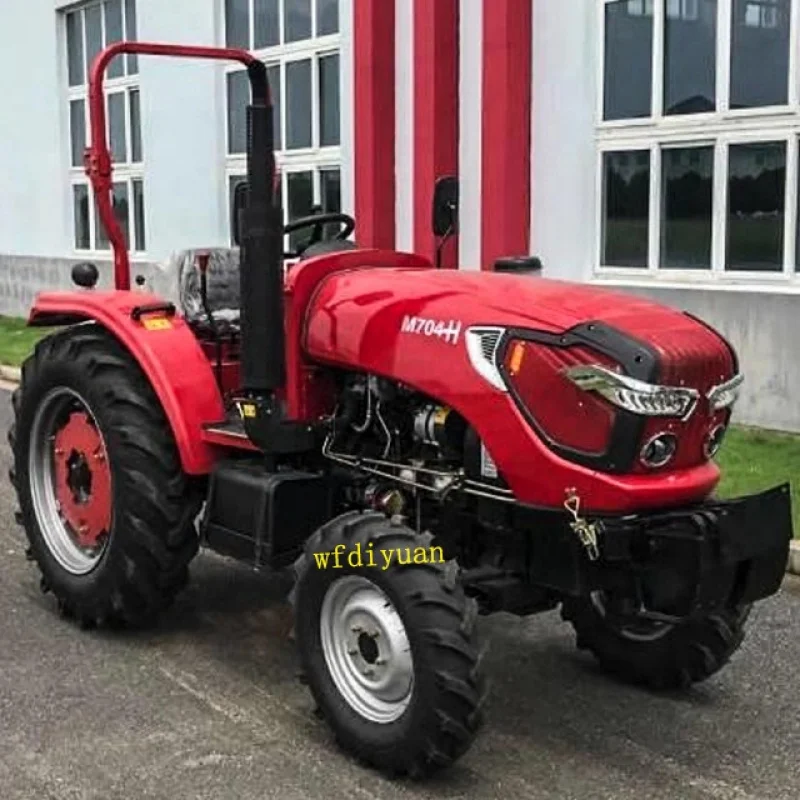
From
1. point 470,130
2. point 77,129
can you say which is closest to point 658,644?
point 470,130

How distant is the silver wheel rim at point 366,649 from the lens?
3.99 meters

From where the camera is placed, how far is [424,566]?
12.9 ft

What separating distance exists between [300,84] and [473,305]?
11024 mm

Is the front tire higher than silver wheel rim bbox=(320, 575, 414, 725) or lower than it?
lower

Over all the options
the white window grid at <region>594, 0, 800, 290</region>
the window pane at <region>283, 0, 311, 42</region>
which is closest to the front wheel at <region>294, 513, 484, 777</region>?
the white window grid at <region>594, 0, 800, 290</region>

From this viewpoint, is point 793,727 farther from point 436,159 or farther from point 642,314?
point 436,159

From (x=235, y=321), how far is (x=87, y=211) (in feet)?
49.3

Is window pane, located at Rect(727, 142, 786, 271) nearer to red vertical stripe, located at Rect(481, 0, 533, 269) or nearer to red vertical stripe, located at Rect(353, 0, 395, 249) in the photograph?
red vertical stripe, located at Rect(481, 0, 533, 269)

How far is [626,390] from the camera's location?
12.5ft

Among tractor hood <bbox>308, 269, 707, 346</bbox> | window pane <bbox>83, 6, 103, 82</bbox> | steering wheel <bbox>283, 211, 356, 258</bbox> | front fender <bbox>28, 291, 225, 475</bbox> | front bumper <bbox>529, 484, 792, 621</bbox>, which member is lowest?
front bumper <bbox>529, 484, 792, 621</bbox>

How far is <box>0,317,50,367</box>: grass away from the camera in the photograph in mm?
15114

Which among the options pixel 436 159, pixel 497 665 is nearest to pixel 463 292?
pixel 497 665

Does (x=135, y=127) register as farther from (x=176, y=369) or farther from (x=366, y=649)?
(x=366, y=649)

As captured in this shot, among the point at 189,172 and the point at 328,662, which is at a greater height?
the point at 189,172
